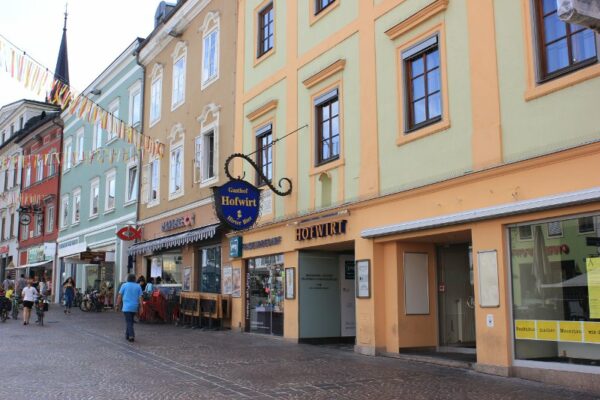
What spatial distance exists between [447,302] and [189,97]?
42.8 feet

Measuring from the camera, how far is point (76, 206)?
34.6 meters

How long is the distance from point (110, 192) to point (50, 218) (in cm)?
1106

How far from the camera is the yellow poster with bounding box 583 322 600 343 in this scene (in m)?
8.47

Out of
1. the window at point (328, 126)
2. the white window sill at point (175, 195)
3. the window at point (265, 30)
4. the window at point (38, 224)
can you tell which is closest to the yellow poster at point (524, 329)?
the window at point (328, 126)

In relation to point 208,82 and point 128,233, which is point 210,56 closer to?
point 208,82

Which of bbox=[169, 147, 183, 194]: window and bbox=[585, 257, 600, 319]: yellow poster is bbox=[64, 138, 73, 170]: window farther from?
bbox=[585, 257, 600, 319]: yellow poster

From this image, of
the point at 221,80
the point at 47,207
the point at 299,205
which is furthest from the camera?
the point at 47,207

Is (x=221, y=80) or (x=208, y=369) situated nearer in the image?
(x=208, y=369)

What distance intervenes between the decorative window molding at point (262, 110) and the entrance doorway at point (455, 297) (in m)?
6.31

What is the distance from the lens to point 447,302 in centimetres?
1266

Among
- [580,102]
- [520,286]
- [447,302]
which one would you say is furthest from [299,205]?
[580,102]

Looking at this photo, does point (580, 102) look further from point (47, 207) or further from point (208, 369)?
point (47, 207)

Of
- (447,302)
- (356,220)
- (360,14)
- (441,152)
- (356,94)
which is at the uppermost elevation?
(360,14)

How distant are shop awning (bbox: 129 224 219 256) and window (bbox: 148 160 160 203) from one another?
1855mm
